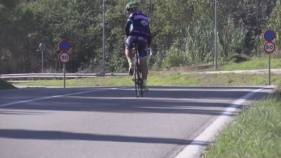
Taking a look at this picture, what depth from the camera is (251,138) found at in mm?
9070

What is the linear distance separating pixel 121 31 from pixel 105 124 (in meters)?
49.7

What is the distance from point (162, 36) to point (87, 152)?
166 ft

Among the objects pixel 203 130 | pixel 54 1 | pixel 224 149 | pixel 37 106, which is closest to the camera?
pixel 224 149

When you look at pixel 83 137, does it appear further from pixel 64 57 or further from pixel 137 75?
pixel 64 57

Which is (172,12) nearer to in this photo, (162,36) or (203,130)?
(162,36)

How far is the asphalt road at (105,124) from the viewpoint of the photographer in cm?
907

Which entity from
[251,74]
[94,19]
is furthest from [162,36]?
[251,74]

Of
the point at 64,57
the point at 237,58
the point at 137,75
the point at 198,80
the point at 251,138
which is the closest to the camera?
the point at 251,138

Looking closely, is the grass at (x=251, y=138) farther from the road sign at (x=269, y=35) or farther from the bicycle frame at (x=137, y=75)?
the road sign at (x=269, y=35)

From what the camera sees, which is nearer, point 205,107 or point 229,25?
point 205,107

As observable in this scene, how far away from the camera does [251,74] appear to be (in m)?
39.9

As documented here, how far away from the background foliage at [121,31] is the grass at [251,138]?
3504 centimetres

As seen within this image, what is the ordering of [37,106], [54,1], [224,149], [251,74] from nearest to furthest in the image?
1. [224,149]
2. [37,106]
3. [251,74]
4. [54,1]

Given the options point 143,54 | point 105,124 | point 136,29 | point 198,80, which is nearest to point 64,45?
point 198,80
